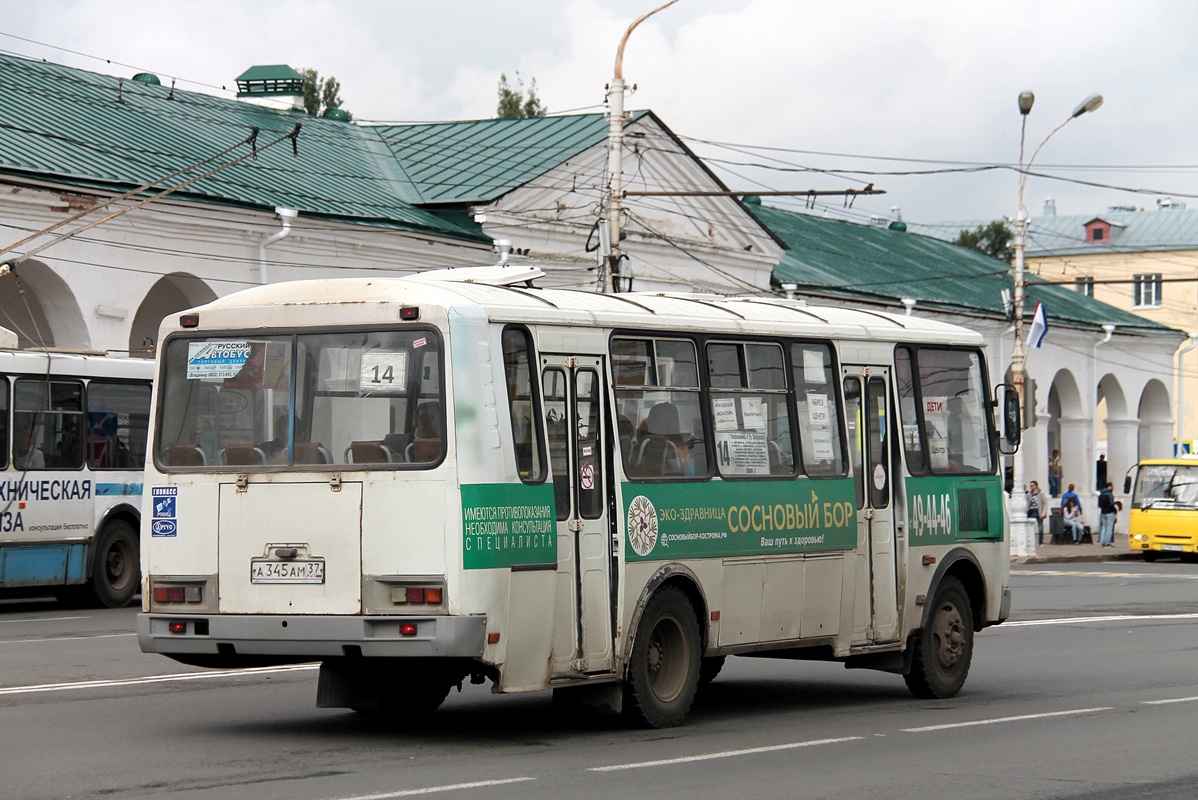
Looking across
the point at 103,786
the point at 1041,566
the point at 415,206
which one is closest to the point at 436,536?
the point at 103,786

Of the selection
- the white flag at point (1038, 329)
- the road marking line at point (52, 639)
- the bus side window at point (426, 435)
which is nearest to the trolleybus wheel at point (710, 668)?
the bus side window at point (426, 435)

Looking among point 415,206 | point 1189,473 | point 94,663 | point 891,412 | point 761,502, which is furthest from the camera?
point 1189,473

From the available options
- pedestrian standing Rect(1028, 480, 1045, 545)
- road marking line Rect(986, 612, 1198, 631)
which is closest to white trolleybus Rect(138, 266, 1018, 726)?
road marking line Rect(986, 612, 1198, 631)

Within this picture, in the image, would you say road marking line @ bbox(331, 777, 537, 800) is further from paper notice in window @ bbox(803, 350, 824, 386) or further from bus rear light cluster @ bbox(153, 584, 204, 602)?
paper notice in window @ bbox(803, 350, 824, 386)

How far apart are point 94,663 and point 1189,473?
33.8 metres

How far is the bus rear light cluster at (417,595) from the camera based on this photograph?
954 cm

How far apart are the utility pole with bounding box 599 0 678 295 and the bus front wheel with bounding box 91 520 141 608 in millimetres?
7987

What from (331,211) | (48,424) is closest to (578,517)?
(48,424)

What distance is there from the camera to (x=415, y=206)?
35281 mm

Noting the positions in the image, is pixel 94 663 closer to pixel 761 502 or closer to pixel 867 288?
pixel 761 502

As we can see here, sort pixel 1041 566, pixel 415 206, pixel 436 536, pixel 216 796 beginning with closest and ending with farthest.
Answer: pixel 216 796 → pixel 436 536 → pixel 415 206 → pixel 1041 566

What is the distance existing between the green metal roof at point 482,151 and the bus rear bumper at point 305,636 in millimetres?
25198

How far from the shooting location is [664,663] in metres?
11.0

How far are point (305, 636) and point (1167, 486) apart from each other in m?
36.6
